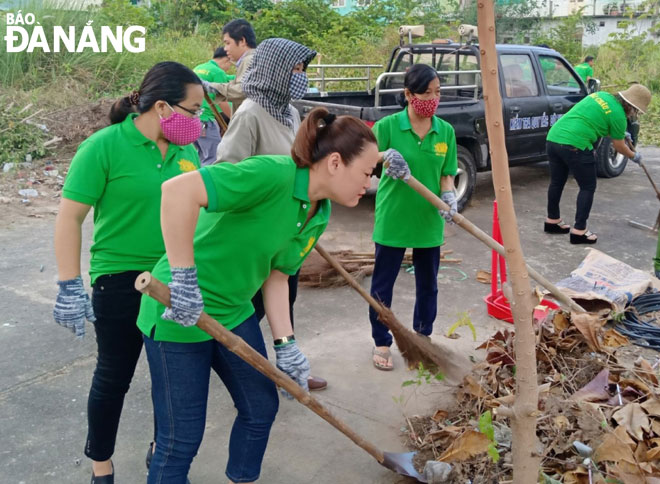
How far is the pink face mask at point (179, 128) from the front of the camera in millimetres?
2682

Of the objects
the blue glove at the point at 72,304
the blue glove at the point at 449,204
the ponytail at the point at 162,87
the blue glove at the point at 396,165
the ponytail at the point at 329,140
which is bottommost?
the blue glove at the point at 72,304

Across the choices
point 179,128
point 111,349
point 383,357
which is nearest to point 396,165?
point 383,357

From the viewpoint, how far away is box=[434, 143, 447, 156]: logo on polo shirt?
13.0 ft

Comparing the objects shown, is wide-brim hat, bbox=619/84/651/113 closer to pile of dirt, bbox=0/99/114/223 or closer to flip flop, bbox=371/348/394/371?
flip flop, bbox=371/348/394/371

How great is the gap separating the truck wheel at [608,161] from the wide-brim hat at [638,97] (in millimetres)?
3037

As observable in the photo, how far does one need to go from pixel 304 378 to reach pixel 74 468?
132 centimetres

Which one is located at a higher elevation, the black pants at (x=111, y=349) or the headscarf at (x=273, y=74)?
the headscarf at (x=273, y=74)

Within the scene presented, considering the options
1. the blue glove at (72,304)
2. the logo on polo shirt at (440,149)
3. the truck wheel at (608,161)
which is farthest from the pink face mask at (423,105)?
the truck wheel at (608,161)

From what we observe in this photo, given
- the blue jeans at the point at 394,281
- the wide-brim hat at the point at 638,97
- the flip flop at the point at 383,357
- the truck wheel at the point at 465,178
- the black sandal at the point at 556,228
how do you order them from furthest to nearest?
the truck wheel at the point at 465,178, the black sandal at the point at 556,228, the wide-brim hat at the point at 638,97, the flip flop at the point at 383,357, the blue jeans at the point at 394,281

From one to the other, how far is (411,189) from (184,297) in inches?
84.8

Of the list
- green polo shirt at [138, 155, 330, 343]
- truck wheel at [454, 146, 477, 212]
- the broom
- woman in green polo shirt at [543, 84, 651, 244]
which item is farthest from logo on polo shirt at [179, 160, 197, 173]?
truck wheel at [454, 146, 477, 212]

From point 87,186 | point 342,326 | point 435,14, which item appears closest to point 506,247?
point 87,186

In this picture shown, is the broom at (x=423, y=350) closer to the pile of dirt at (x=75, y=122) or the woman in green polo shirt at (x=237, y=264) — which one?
the woman in green polo shirt at (x=237, y=264)

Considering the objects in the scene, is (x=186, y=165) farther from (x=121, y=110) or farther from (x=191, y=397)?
(x=191, y=397)
